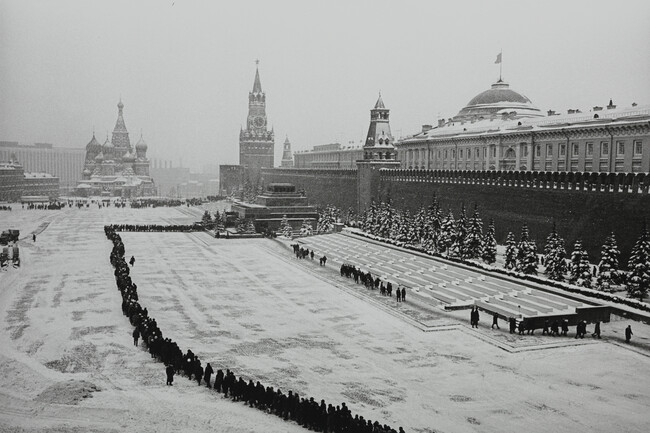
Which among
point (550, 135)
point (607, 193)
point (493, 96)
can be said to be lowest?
point (607, 193)

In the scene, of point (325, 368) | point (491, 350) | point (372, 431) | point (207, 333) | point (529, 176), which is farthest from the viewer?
point (529, 176)

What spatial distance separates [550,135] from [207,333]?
27364 millimetres

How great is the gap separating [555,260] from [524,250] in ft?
5.14

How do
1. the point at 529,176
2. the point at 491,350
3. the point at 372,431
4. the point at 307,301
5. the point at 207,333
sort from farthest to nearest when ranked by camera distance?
the point at 529,176 < the point at 307,301 < the point at 207,333 < the point at 491,350 < the point at 372,431

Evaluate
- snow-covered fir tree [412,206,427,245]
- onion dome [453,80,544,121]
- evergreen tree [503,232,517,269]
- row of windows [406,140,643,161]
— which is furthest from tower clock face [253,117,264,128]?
evergreen tree [503,232,517,269]

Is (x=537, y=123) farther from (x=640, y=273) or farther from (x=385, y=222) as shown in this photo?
(x=640, y=273)

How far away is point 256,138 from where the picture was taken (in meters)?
92.9

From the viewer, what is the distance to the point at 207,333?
1850 cm

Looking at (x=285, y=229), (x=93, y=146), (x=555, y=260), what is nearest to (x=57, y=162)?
(x=93, y=146)

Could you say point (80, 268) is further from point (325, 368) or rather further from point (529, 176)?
point (529, 176)

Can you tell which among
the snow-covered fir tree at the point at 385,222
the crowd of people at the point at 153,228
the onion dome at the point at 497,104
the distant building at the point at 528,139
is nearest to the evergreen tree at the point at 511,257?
the distant building at the point at 528,139

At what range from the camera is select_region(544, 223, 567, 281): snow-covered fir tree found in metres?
23.8

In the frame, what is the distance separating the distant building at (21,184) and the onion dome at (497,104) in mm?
53547

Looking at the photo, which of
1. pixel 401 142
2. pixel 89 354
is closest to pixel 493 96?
pixel 401 142
